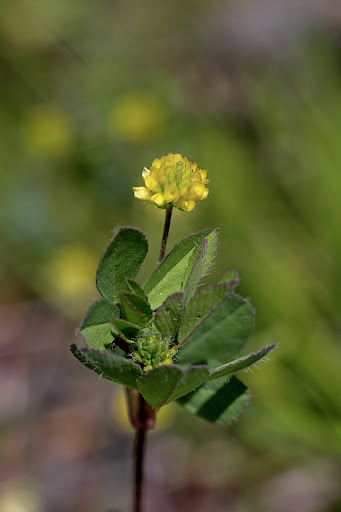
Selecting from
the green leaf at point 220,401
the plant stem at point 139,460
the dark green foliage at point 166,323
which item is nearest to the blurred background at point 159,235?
the plant stem at point 139,460

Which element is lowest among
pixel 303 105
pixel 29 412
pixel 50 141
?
pixel 29 412

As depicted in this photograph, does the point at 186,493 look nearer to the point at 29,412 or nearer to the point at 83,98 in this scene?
the point at 29,412

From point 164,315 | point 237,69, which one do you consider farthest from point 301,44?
point 164,315

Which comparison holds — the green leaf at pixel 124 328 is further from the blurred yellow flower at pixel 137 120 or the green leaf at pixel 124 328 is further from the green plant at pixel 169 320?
the blurred yellow flower at pixel 137 120

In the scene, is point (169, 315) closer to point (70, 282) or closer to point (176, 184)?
point (176, 184)

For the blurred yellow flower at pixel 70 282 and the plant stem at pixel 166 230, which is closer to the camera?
the plant stem at pixel 166 230

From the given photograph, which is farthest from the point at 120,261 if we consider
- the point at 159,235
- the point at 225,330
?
the point at 159,235

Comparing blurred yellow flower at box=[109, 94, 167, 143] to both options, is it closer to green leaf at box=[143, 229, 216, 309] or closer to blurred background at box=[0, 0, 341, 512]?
blurred background at box=[0, 0, 341, 512]

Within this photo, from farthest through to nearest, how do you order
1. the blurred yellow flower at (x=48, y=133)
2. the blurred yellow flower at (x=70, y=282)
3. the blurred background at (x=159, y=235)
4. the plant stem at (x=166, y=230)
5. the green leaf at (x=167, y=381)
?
the blurred yellow flower at (x=48, y=133) → the blurred yellow flower at (x=70, y=282) → the blurred background at (x=159, y=235) → the plant stem at (x=166, y=230) → the green leaf at (x=167, y=381)
